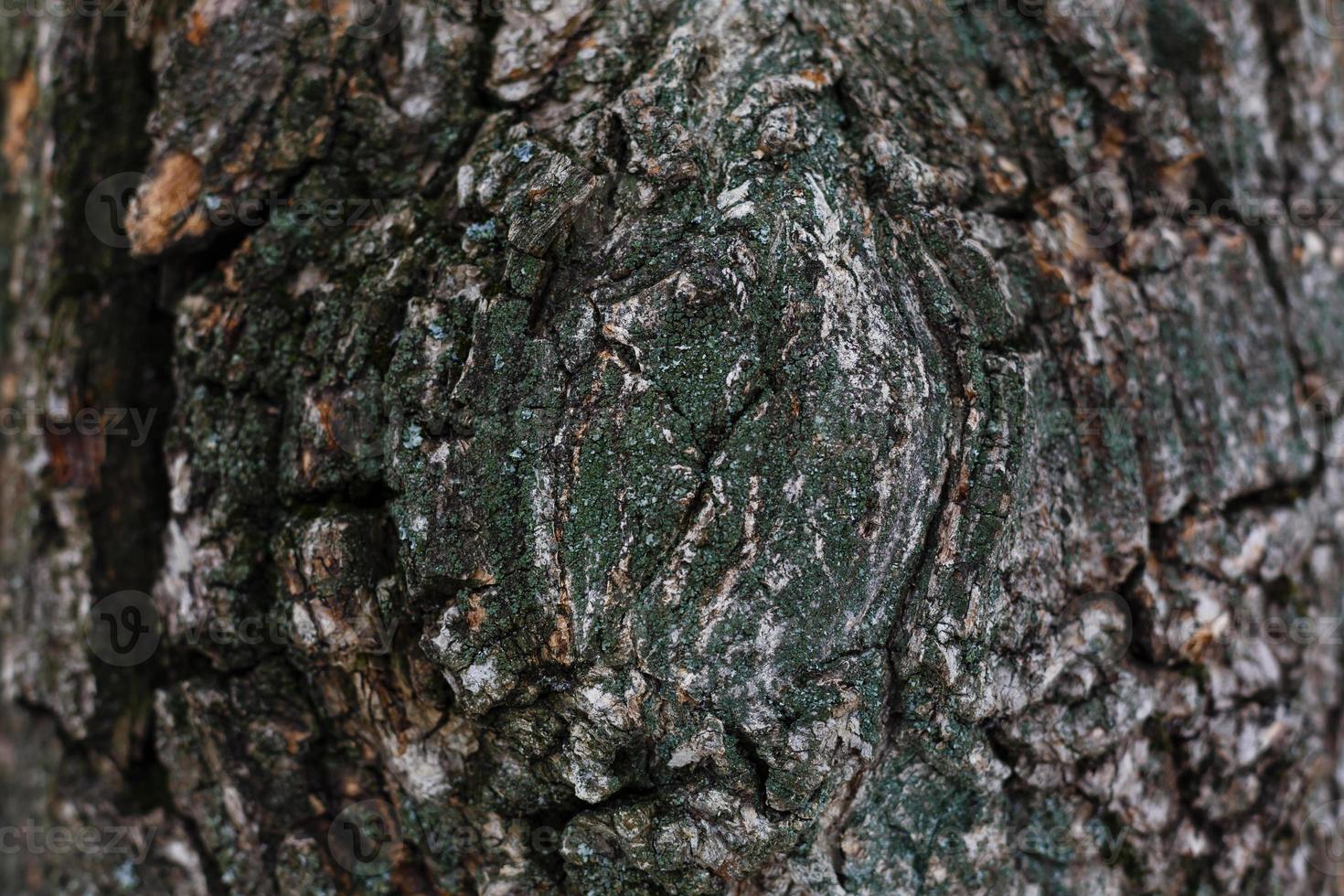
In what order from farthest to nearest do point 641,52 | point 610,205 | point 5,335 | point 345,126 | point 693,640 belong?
point 5,335, point 345,126, point 641,52, point 610,205, point 693,640

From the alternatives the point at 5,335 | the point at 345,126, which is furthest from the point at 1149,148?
the point at 5,335

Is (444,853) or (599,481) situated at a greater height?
(599,481)

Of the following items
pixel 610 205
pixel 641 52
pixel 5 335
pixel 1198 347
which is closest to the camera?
pixel 610 205

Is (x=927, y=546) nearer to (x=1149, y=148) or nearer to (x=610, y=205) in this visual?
(x=610, y=205)

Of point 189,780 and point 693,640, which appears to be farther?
point 189,780

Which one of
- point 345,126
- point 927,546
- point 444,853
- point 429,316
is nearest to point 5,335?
point 345,126

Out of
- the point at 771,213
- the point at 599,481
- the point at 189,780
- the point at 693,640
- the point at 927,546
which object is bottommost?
the point at 189,780
